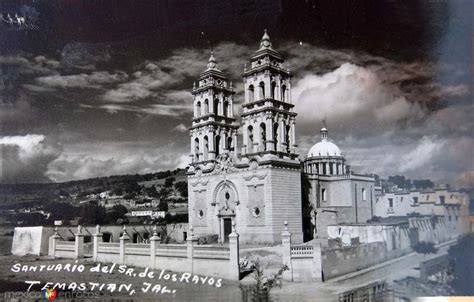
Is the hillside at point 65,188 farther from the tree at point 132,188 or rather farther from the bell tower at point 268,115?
the bell tower at point 268,115

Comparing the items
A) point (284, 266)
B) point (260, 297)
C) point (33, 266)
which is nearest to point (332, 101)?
point (284, 266)

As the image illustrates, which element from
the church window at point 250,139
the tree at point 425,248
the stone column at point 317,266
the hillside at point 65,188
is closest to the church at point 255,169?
the church window at point 250,139

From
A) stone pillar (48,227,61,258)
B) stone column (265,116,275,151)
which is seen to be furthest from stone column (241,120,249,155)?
stone pillar (48,227,61,258)

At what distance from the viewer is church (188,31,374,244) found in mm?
13977

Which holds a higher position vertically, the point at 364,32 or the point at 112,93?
the point at 364,32

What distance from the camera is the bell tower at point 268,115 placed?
14.0m

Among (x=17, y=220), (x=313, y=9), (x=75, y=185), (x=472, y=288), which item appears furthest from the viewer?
(x=75, y=185)

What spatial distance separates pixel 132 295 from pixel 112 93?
482cm

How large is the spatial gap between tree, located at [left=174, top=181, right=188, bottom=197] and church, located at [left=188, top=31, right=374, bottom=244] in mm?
158

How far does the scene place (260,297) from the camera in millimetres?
10031

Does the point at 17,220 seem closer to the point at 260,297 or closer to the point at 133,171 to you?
the point at 133,171

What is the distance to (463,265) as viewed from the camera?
33.4 ft

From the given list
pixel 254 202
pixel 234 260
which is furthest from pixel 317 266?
pixel 254 202

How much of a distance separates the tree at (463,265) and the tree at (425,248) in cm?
35
